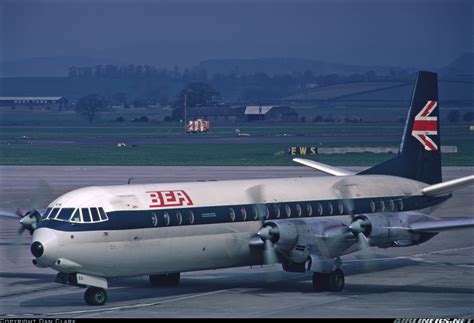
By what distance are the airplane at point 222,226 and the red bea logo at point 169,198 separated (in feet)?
0.11

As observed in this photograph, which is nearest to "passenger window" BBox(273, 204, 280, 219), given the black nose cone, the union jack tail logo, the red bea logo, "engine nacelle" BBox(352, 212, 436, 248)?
"engine nacelle" BBox(352, 212, 436, 248)

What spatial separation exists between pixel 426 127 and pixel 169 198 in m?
12.1

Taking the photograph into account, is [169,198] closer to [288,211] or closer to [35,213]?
[288,211]

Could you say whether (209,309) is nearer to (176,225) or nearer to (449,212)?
(176,225)

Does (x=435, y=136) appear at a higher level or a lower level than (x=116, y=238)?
higher

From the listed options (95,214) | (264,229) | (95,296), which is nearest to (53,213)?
(95,214)

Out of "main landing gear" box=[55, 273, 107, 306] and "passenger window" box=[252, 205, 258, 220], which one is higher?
"passenger window" box=[252, 205, 258, 220]

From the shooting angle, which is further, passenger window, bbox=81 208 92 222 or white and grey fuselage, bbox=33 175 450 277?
passenger window, bbox=81 208 92 222

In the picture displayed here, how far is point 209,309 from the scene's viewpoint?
1050 inches

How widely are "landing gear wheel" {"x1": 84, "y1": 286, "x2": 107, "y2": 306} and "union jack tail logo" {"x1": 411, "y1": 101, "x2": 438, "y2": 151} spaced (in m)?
14.4

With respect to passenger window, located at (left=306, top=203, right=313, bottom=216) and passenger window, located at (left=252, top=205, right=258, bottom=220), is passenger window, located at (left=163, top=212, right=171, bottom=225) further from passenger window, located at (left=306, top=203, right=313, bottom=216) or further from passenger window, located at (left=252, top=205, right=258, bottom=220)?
passenger window, located at (left=306, top=203, right=313, bottom=216)

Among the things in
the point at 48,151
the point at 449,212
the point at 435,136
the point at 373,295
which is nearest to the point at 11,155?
the point at 48,151

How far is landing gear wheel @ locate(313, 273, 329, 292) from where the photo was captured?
3002cm

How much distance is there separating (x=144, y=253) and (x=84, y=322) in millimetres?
4571
